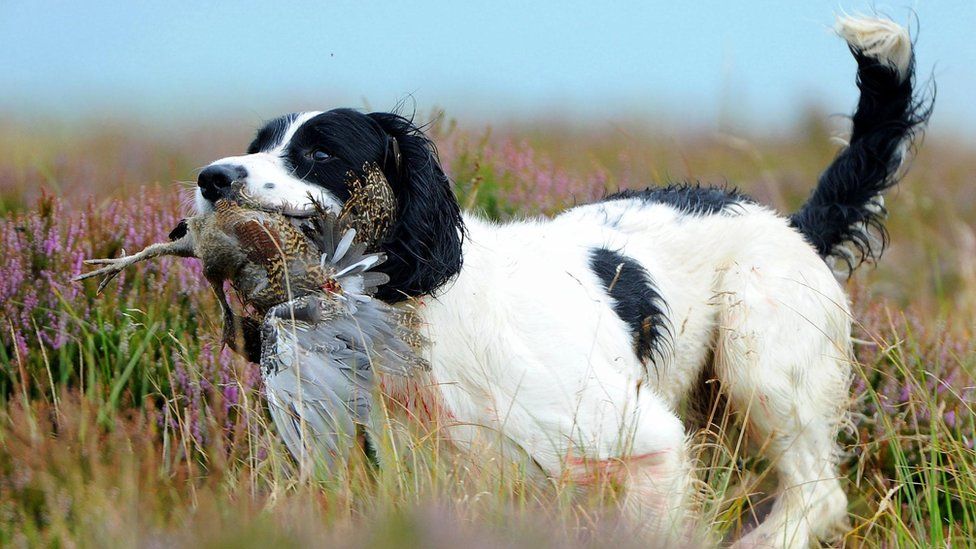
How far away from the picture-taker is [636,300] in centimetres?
367

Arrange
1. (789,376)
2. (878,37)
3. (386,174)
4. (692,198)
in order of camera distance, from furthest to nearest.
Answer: (692,198)
(878,37)
(789,376)
(386,174)

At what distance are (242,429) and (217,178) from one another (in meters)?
0.75

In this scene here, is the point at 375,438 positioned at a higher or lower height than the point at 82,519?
lower

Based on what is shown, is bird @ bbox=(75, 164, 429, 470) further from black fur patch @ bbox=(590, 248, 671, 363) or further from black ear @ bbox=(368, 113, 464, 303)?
black fur patch @ bbox=(590, 248, 671, 363)

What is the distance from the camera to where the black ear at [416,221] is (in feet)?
9.90

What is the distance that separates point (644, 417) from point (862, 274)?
3118 mm

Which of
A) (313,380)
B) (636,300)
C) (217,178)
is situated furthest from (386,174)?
(636,300)

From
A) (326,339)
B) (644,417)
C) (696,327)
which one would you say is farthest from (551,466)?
(696,327)

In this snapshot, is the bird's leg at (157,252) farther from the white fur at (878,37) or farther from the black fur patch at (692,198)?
the white fur at (878,37)

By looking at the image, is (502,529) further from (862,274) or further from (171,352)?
(862,274)

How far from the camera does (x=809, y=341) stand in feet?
12.9

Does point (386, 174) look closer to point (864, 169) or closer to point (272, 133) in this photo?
point (272, 133)

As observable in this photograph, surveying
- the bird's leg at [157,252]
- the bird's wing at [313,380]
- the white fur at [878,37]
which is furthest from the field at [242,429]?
the white fur at [878,37]

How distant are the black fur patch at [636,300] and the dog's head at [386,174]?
70 cm
